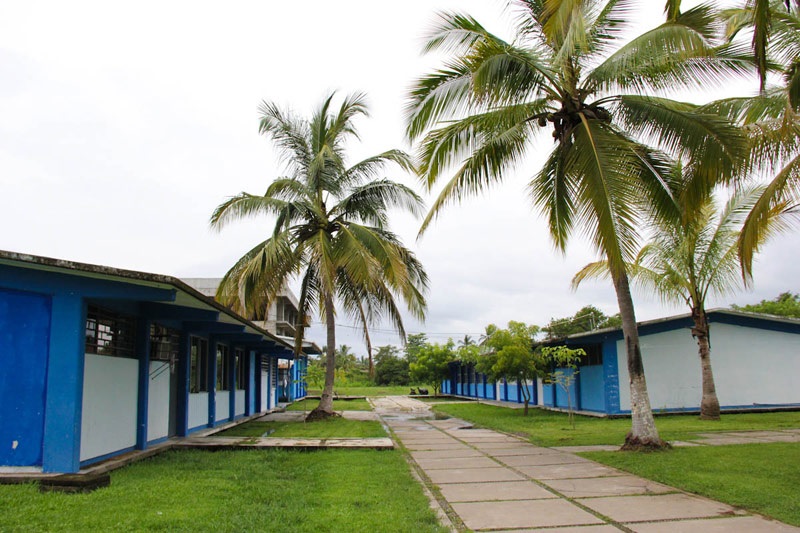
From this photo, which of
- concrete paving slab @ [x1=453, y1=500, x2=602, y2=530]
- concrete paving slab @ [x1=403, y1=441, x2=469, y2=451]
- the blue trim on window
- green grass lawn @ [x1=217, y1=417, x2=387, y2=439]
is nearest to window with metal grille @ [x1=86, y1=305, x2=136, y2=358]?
green grass lawn @ [x1=217, y1=417, x2=387, y2=439]

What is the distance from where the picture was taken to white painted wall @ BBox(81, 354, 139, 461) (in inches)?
319

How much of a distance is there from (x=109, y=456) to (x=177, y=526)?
424 cm

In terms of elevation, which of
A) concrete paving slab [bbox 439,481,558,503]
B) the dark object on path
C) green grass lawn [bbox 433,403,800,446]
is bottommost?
green grass lawn [bbox 433,403,800,446]

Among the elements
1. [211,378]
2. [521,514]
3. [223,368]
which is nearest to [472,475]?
[521,514]

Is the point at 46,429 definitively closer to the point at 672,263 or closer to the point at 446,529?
the point at 446,529

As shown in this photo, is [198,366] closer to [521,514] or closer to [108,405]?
[108,405]

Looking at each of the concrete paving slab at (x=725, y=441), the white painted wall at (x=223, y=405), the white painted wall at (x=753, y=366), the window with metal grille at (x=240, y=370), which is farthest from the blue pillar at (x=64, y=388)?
the white painted wall at (x=753, y=366)

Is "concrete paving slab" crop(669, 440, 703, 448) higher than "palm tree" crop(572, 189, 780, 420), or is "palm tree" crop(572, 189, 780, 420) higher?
"palm tree" crop(572, 189, 780, 420)

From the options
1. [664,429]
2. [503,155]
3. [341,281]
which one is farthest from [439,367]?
[503,155]

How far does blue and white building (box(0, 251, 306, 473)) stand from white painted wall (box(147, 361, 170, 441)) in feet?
0.06

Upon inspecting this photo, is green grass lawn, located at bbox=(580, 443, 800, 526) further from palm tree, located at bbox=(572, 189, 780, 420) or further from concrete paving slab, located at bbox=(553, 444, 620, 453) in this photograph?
palm tree, located at bbox=(572, 189, 780, 420)

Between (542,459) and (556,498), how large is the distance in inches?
128

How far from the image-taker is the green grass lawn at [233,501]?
5.36 m

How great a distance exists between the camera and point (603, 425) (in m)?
15.9
